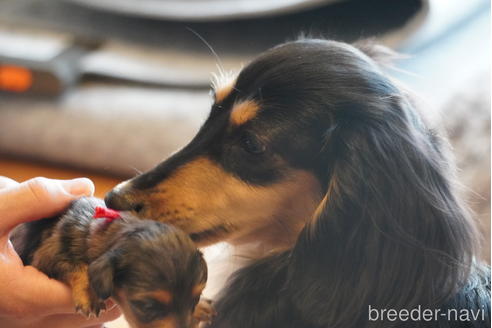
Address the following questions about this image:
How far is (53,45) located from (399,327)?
1.43m

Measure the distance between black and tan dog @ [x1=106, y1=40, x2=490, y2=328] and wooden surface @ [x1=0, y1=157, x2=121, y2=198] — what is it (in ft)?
1.55

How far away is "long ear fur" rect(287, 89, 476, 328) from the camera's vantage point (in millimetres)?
862

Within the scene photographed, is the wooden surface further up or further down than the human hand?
further up

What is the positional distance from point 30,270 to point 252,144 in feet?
1.15

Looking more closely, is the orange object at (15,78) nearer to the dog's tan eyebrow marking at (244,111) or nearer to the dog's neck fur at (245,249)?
the dog's neck fur at (245,249)

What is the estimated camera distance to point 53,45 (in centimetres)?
198

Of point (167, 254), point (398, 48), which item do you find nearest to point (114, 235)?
point (167, 254)

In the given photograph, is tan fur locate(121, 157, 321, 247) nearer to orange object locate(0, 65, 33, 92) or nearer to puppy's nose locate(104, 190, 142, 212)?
puppy's nose locate(104, 190, 142, 212)

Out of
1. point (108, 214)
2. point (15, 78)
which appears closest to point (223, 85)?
point (108, 214)

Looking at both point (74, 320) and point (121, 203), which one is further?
point (74, 320)

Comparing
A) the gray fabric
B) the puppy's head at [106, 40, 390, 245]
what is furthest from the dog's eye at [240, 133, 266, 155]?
the gray fabric

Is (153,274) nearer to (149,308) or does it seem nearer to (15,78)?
(149,308)

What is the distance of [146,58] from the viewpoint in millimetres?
1944

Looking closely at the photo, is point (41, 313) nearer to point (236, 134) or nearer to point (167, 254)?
point (167, 254)
